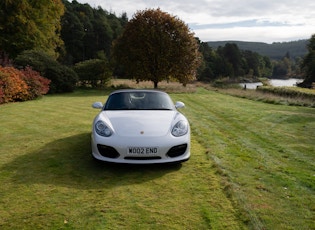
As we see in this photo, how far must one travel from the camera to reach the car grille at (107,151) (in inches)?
189

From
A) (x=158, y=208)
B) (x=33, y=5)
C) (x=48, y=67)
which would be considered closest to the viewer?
(x=158, y=208)

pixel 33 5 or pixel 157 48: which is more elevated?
pixel 33 5

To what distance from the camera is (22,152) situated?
5.88 metres

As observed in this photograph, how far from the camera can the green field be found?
334 cm

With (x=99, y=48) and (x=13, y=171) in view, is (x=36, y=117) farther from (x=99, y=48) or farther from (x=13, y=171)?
(x=99, y=48)

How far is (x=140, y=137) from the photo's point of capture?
4797mm

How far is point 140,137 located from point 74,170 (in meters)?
1.31

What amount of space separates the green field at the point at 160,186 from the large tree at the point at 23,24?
73.7ft

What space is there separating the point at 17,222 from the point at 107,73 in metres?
23.5

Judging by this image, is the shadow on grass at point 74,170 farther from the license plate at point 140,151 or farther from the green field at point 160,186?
the license plate at point 140,151

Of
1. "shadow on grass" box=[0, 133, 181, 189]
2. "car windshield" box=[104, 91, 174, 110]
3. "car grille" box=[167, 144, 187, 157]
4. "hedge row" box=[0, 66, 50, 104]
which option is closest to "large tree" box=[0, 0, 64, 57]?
"hedge row" box=[0, 66, 50, 104]

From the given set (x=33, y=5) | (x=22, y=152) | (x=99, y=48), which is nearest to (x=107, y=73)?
(x=33, y=5)

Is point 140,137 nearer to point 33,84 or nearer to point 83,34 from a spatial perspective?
point 33,84

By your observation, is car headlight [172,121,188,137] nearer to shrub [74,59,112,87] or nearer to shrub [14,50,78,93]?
shrub [14,50,78,93]
